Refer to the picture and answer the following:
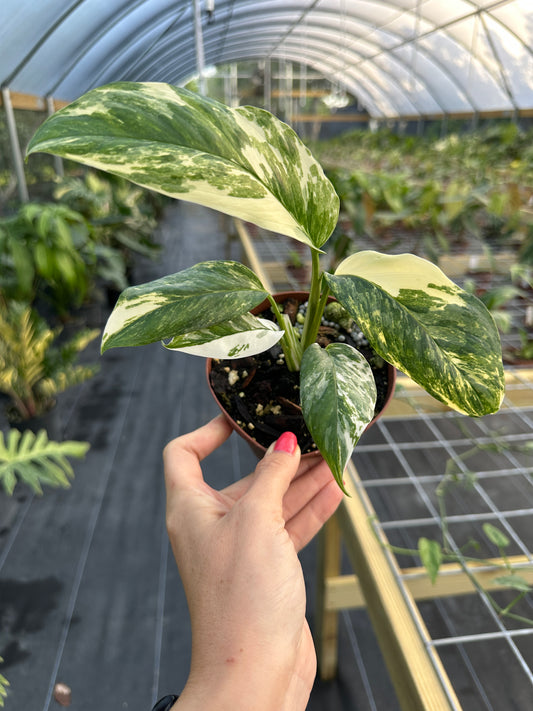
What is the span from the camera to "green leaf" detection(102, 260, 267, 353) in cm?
44

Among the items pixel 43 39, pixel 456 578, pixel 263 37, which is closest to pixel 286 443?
pixel 456 578

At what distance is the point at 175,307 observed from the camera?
458 millimetres

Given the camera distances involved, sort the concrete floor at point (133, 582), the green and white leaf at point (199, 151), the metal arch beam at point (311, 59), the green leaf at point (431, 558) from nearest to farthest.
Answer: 1. the green and white leaf at point (199, 151)
2. the green leaf at point (431, 558)
3. the concrete floor at point (133, 582)
4. the metal arch beam at point (311, 59)

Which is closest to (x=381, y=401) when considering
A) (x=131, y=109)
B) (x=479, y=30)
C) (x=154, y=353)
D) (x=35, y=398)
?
(x=131, y=109)

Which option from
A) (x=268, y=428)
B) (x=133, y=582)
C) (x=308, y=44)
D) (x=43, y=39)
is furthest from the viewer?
(x=308, y=44)

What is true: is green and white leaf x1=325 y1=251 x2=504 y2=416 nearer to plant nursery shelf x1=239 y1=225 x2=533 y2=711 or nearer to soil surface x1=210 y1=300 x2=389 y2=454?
soil surface x1=210 y1=300 x2=389 y2=454

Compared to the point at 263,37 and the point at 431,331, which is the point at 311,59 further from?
the point at 431,331

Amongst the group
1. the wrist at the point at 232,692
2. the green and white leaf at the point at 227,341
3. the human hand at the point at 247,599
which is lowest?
the wrist at the point at 232,692

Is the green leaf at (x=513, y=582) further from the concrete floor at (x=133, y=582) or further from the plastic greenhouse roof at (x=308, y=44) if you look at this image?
the plastic greenhouse roof at (x=308, y=44)

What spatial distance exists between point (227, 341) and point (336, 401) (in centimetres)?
13

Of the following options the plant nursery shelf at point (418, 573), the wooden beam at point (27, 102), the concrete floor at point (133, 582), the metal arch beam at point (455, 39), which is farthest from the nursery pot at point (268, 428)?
the metal arch beam at point (455, 39)

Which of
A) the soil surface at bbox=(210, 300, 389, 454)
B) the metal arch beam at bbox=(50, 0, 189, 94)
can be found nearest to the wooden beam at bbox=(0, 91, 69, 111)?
the metal arch beam at bbox=(50, 0, 189, 94)

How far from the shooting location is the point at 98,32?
347 centimetres

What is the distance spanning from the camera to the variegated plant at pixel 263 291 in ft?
1.31
